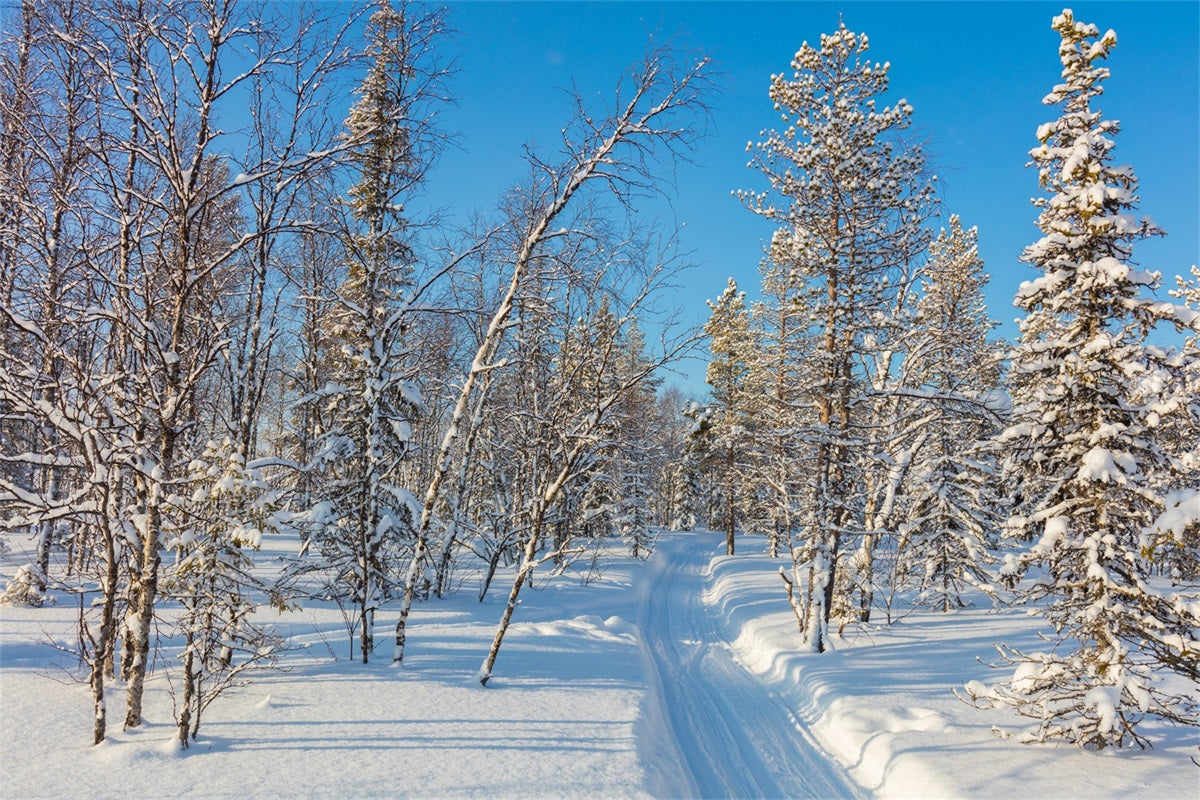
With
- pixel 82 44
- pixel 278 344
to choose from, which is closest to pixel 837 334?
pixel 82 44

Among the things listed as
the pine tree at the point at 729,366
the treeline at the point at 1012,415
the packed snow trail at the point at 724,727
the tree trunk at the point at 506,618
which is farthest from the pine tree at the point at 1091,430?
the pine tree at the point at 729,366

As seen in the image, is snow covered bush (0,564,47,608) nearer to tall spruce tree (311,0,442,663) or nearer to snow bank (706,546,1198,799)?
tall spruce tree (311,0,442,663)

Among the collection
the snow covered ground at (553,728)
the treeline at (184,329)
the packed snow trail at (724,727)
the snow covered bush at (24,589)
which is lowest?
the packed snow trail at (724,727)

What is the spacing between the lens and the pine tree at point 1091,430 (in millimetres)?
7887

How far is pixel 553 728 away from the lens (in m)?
7.83

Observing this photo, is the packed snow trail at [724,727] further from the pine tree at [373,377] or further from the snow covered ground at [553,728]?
the pine tree at [373,377]

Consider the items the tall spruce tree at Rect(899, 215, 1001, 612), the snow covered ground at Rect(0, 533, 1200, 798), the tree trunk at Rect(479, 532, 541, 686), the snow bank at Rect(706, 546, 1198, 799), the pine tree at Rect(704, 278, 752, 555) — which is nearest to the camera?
the snow covered ground at Rect(0, 533, 1200, 798)

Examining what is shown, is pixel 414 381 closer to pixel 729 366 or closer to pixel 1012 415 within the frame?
pixel 1012 415

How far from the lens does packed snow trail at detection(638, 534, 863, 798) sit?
25.2 ft

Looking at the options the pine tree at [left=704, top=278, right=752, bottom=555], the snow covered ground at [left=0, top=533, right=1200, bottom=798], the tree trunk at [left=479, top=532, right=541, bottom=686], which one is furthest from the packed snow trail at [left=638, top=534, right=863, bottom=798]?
the pine tree at [left=704, top=278, right=752, bottom=555]

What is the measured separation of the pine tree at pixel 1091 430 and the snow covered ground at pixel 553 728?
2.81ft

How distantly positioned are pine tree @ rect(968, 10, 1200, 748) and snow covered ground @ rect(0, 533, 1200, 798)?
857mm

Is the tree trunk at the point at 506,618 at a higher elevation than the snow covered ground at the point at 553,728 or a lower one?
higher

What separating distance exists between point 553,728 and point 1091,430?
336 inches
